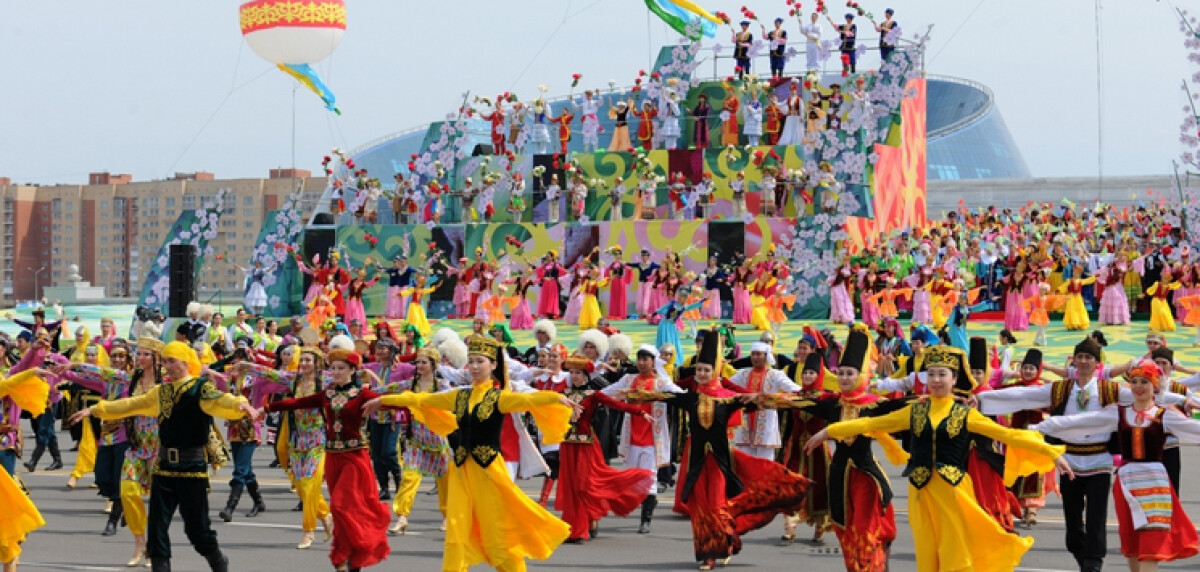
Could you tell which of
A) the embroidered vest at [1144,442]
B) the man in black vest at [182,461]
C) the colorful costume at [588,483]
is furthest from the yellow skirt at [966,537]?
the man in black vest at [182,461]

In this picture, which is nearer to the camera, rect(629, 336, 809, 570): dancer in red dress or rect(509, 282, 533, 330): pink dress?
rect(629, 336, 809, 570): dancer in red dress

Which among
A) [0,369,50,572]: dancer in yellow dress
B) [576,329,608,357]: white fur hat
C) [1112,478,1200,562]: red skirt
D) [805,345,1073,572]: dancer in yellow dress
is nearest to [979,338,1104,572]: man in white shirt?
[1112,478,1200,562]: red skirt

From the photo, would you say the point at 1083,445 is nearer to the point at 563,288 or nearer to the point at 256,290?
the point at 563,288

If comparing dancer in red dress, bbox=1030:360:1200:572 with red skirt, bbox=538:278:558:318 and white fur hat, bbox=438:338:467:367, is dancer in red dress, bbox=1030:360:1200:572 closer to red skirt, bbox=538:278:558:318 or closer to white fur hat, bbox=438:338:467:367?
white fur hat, bbox=438:338:467:367

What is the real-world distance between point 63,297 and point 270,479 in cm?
4321

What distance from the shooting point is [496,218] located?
40.5m

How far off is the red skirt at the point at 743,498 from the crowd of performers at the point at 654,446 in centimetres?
1

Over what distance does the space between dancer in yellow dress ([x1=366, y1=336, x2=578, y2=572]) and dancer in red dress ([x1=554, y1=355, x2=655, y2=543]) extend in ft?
8.64

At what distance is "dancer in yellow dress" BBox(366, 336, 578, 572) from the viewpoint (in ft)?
31.8

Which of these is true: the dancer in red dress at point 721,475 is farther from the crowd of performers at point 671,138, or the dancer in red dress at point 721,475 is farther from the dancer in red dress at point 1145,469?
the crowd of performers at point 671,138

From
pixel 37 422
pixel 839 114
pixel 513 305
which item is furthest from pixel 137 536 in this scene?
pixel 839 114

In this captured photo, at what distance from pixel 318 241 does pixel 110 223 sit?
287ft

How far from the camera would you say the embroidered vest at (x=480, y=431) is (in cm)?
977

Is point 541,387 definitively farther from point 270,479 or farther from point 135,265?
point 135,265
